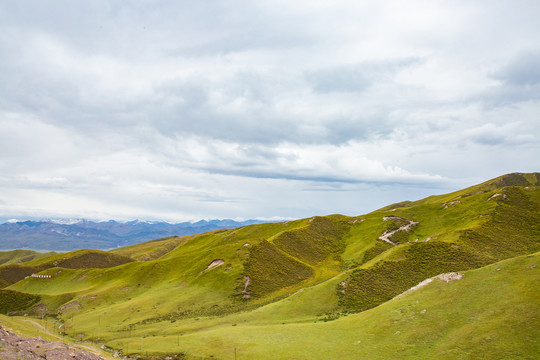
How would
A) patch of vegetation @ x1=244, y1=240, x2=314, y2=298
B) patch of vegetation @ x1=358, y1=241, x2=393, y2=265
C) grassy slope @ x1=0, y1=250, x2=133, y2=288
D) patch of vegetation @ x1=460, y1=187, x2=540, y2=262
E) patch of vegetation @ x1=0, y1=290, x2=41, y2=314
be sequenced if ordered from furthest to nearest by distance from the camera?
grassy slope @ x1=0, y1=250, x2=133, y2=288
patch of vegetation @ x1=358, y1=241, x2=393, y2=265
patch of vegetation @ x1=0, y1=290, x2=41, y2=314
patch of vegetation @ x1=244, y1=240, x2=314, y2=298
patch of vegetation @ x1=460, y1=187, x2=540, y2=262

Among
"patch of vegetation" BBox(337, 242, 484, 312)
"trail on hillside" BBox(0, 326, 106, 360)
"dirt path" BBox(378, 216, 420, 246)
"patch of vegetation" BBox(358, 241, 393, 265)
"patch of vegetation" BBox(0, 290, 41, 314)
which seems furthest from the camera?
"dirt path" BBox(378, 216, 420, 246)

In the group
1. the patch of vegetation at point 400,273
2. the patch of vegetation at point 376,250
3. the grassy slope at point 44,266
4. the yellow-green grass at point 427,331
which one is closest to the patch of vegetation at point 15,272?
the grassy slope at point 44,266

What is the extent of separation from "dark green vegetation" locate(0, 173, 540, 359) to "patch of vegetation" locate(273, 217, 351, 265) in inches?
24.1

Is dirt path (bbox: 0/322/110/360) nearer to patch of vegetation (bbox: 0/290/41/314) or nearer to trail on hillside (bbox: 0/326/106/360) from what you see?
trail on hillside (bbox: 0/326/106/360)

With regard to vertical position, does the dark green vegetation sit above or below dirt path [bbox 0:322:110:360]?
below

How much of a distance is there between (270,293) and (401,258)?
36907mm

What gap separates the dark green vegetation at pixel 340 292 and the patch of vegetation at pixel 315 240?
2.01ft

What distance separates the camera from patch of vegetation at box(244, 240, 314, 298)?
8462 cm

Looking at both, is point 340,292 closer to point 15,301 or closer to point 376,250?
point 376,250

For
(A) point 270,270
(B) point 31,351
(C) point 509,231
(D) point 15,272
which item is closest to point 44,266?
(D) point 15,272

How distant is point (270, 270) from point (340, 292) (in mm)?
32329

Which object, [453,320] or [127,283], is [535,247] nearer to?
[453,320]

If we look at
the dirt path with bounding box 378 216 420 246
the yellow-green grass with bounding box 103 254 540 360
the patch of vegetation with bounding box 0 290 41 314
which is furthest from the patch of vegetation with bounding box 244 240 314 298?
the patch of vegetation with bounding box 0 290 41 314

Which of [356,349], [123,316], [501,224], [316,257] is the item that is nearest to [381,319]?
[356,349]
